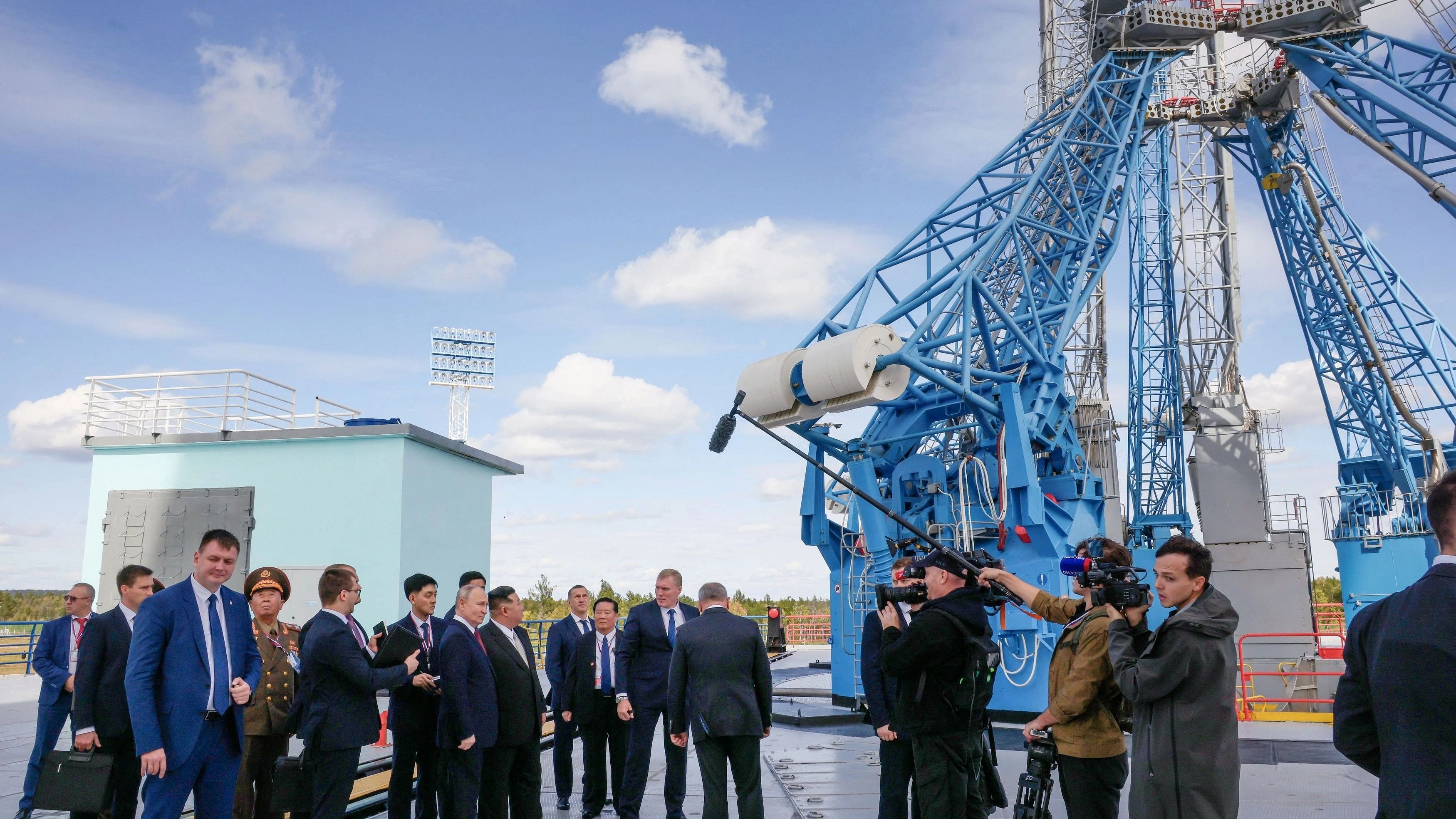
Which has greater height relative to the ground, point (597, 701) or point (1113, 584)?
point (1113, 584)

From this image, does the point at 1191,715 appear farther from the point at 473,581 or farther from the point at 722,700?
the point at 473,581

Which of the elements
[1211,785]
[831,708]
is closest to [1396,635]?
[1211,785]

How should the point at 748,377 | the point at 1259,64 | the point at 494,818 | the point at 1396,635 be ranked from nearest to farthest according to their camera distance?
the point at 1396,635 → the point at 494,818 → the point at 748,377 → the point at 1259,64

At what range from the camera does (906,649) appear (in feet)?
17.1

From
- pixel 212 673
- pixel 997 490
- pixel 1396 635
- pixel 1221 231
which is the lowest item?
pixel 212 673

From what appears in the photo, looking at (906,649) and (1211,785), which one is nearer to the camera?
(1211,785)

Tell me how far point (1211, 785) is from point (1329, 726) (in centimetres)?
894

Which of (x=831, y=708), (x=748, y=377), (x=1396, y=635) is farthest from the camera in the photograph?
(x=831, y=708)

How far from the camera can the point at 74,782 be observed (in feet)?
17.5

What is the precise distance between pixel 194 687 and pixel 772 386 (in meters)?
8.92

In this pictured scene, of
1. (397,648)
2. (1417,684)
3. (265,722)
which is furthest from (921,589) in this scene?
(265,722)

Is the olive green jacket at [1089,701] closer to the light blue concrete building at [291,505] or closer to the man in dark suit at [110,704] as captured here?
the man in dark suit at [110,704]

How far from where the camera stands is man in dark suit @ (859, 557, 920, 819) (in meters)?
6.19

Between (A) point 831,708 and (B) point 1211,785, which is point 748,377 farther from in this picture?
(B) point 1211,785
